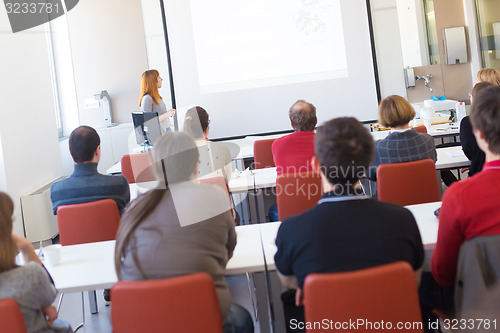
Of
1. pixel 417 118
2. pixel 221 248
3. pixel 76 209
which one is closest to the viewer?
pixel 221 248

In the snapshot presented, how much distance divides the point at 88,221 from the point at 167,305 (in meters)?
1.40

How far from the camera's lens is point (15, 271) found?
185 centimetres

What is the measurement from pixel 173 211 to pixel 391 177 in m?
1.64

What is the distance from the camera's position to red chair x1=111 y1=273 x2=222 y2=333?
164 cm

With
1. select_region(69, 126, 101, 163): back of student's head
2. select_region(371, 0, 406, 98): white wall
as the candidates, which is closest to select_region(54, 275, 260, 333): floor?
select_region(69, 126, 101, 163): back of student's head

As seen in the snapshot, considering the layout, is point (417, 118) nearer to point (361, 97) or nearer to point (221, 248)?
point (361, 97)

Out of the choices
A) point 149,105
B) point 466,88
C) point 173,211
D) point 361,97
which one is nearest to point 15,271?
point 173,211

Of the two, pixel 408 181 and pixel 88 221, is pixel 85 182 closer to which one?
A: pixel 88 221

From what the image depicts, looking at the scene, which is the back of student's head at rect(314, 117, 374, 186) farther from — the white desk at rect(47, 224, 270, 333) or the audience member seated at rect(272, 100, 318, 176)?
the audience member seated at rect(272, 100, 318, 176)

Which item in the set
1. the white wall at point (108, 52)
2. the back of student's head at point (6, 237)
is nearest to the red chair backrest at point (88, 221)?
the back of student's head at point (6, 237)

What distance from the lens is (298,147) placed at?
3.78 metres

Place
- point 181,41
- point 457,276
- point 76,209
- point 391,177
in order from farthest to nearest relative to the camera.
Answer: point 181,41 → point 391,177 → point 76,209 → point 457,276

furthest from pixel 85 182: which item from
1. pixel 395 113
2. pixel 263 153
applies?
pixel 263 153

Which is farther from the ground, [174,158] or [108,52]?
[108,52]
